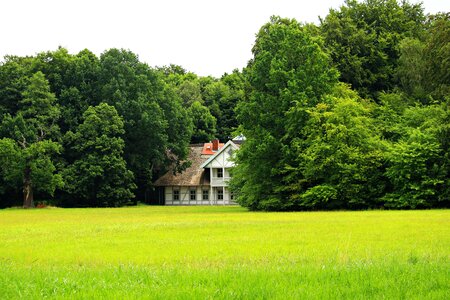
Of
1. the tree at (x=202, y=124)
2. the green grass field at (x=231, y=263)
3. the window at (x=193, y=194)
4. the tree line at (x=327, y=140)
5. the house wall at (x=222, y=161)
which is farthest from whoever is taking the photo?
the tree at (x=202, y=124)

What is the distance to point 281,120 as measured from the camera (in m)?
47.8

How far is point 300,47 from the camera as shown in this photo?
48781mm

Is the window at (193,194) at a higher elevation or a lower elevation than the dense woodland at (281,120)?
lower

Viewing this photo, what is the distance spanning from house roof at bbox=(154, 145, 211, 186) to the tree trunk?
19914 millimetres

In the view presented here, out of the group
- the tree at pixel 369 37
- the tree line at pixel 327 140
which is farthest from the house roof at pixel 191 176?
the tree at pixel 369 37

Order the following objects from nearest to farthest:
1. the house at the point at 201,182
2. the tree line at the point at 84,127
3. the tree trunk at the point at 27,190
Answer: the tree trunk at the point at 27,190 < the tree line at the point at 84,127 < the house at the point at 201,182

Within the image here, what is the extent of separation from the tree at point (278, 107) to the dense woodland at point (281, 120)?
0.37ft

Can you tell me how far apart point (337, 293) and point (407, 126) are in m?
42.7

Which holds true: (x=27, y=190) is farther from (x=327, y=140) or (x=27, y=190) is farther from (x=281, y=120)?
(x=327, y=140)

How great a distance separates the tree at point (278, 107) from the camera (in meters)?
47.1

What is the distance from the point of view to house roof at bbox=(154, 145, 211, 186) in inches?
3081

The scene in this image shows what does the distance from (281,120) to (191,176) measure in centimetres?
3326

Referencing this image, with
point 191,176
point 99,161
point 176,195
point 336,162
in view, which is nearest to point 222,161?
point 191,176

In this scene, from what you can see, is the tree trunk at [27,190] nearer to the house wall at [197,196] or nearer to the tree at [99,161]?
the tree at [99,161]
